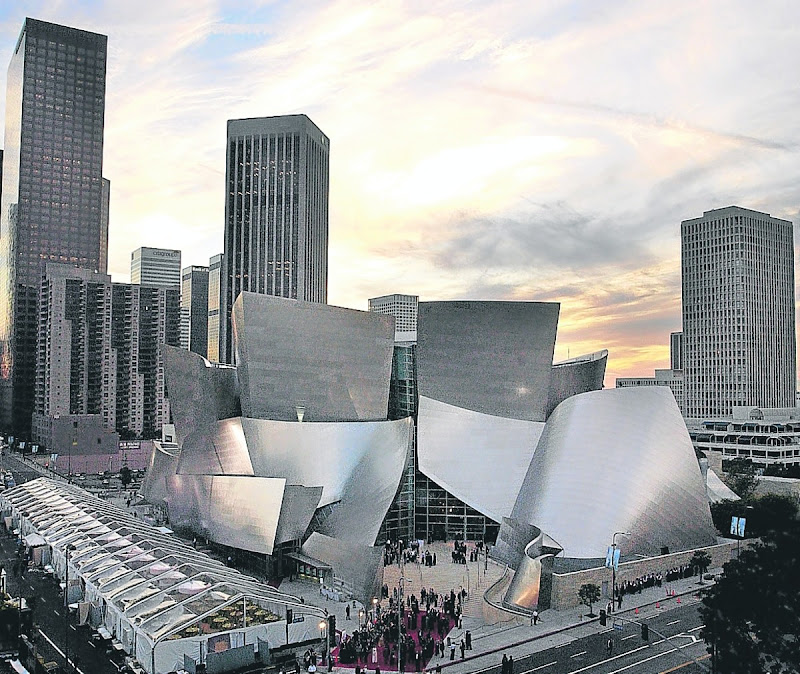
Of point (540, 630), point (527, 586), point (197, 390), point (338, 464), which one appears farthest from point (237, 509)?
point (540, 630)

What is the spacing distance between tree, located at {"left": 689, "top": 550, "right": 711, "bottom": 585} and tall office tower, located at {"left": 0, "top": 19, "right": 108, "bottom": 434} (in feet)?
399

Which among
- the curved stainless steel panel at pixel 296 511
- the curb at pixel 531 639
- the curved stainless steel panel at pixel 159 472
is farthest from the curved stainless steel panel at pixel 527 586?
the curved stainless steel panel at pixel 159 472

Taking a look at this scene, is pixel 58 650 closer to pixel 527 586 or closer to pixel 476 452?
pixel 527 586

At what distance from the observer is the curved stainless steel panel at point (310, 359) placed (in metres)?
40.0

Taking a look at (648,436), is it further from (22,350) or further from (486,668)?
(22,350)

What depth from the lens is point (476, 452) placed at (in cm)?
4247

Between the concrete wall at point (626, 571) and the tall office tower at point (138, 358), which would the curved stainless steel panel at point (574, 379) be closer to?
the concrete wall at point (626, 571)

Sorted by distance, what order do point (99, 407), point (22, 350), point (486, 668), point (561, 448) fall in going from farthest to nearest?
point (22, 350) → point (99, 407) → point (561, 448) → point (486, 668)

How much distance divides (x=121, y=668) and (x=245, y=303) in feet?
69.4

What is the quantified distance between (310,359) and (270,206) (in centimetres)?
10730

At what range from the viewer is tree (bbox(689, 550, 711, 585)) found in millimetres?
31906

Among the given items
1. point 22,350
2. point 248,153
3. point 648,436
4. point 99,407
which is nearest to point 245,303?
point 648,436

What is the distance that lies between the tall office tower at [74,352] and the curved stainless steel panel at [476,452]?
7470 cm

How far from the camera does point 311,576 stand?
3206cm
